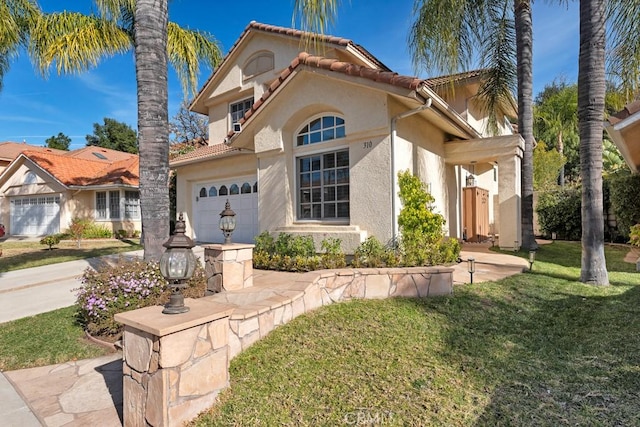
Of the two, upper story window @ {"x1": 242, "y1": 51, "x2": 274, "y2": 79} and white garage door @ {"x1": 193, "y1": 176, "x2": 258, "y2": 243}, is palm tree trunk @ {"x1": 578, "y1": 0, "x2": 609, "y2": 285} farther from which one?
upper story window @ {"x1": 242, "y1": 51, "x2": 274, "y2": 79}

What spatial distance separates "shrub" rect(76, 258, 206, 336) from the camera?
17.7 feet

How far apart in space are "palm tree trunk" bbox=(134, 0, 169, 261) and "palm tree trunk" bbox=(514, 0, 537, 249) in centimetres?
1169

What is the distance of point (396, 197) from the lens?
8.56 meters

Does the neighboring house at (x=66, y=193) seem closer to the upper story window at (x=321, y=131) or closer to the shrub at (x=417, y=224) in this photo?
the upper story window at (x=321, y=131)

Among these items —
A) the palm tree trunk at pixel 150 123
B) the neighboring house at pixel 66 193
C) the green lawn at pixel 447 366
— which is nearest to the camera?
the green lawn at pixel 447 366

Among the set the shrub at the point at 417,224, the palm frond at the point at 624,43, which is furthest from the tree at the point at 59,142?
the palm frond at the point at 624,43

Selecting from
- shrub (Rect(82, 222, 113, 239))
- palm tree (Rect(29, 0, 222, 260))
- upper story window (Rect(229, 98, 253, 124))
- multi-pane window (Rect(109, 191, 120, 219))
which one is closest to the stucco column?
palm tree (Rect(29, 0, 222, 260))

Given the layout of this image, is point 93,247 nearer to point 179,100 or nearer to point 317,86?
point 317,86

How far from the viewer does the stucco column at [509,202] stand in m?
11.3

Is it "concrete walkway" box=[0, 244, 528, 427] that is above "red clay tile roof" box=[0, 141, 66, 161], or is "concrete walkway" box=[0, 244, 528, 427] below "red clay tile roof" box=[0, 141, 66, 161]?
below

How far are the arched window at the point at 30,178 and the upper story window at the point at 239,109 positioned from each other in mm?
16429

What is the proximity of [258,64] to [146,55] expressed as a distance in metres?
9.66

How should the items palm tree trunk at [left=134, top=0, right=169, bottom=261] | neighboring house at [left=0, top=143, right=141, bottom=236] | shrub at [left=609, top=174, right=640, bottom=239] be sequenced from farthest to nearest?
1. neighboring house at [left=0, top=143, right=141, bottom=236]
2. shrub at [left=609, top=174, right=640, bottom=239]
3. palm tree trunk at [left=134, top=0, right=169, bottom=261]

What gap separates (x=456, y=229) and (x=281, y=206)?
669cm
